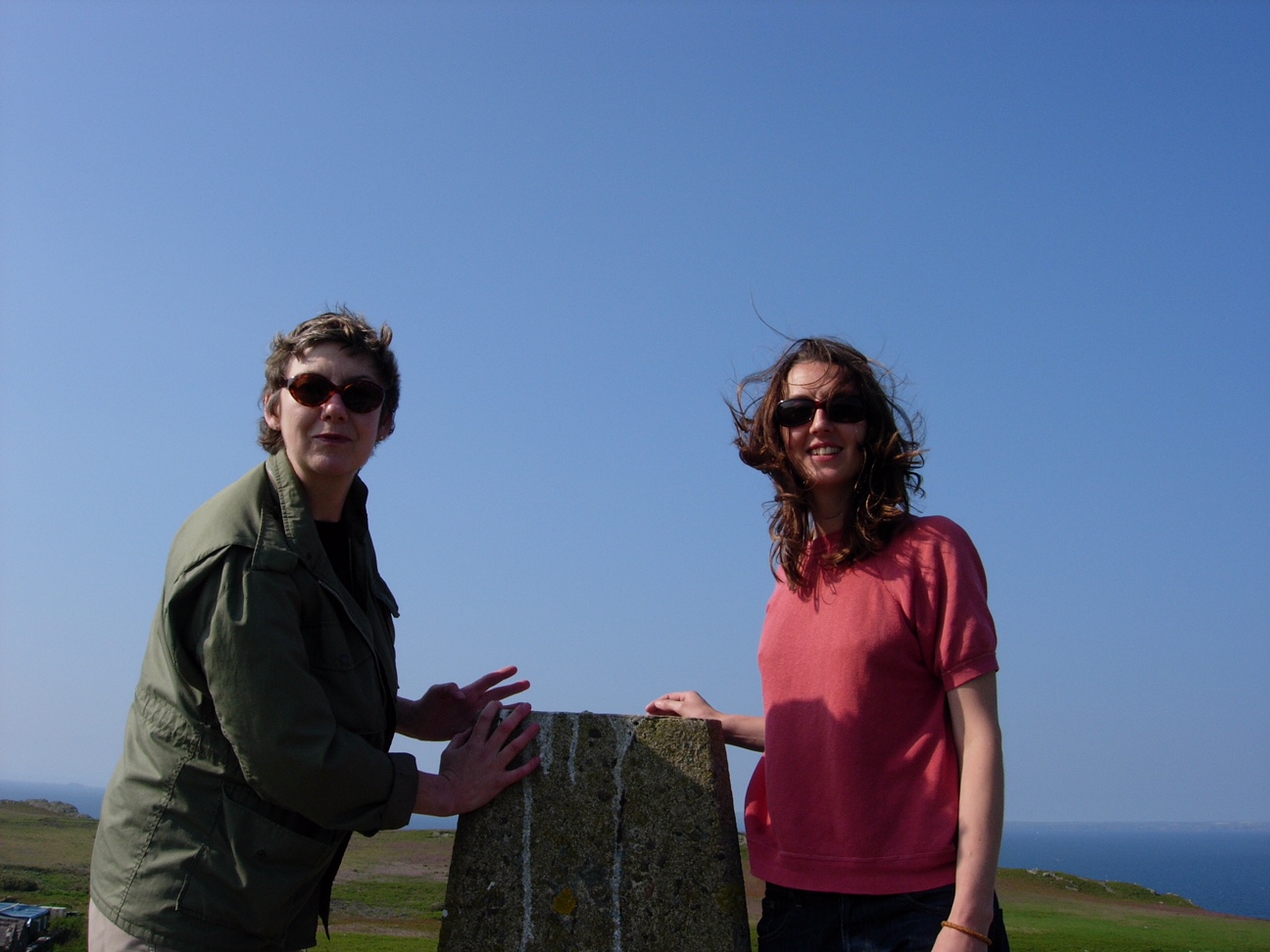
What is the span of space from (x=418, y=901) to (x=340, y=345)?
15.3m

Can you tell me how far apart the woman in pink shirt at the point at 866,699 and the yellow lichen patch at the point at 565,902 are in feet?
2.40

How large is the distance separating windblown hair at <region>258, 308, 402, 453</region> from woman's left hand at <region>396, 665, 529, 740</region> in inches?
47.2

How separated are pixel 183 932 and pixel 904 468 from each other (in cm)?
285

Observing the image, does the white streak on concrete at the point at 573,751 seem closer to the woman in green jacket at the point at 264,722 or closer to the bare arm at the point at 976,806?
the woman in green jacket at the point at 264,722

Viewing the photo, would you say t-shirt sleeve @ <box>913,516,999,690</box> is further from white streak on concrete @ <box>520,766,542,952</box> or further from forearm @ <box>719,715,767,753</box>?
white streak on concrete @ <box>520,766,542,952</box>

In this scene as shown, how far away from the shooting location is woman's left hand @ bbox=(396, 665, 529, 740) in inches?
169

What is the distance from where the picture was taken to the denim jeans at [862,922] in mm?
3113

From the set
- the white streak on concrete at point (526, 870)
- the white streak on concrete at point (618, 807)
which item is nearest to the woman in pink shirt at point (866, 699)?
the white streak on concrete at point (618, 807)

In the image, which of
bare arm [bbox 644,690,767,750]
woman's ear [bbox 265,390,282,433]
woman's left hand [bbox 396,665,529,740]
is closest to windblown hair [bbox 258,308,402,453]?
woman's ear [bbox 265,390,282,433]

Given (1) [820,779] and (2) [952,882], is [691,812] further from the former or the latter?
(2) [952,882]

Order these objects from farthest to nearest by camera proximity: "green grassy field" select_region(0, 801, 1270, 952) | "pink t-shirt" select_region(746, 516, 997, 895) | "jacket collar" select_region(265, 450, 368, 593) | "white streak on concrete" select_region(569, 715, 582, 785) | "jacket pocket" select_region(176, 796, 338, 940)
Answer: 1. "green grassy field" select_region(0, 801, 1270, 952)
2. "white streak on concrete" select_region(569, 715, 582, 785)
3. "jacket collar" select_region(265, 450, 368, 593)
4. "pink t-shirt" select_region(746, 516, 997, 895)
5. "jacket pocket" select_region(176, 796, 338, 940)

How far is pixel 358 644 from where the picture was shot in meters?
3.58

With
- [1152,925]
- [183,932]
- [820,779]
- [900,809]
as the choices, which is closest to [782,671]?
A: [820,779]

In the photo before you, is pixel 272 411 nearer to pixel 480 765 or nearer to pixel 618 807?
pixel 480 765
